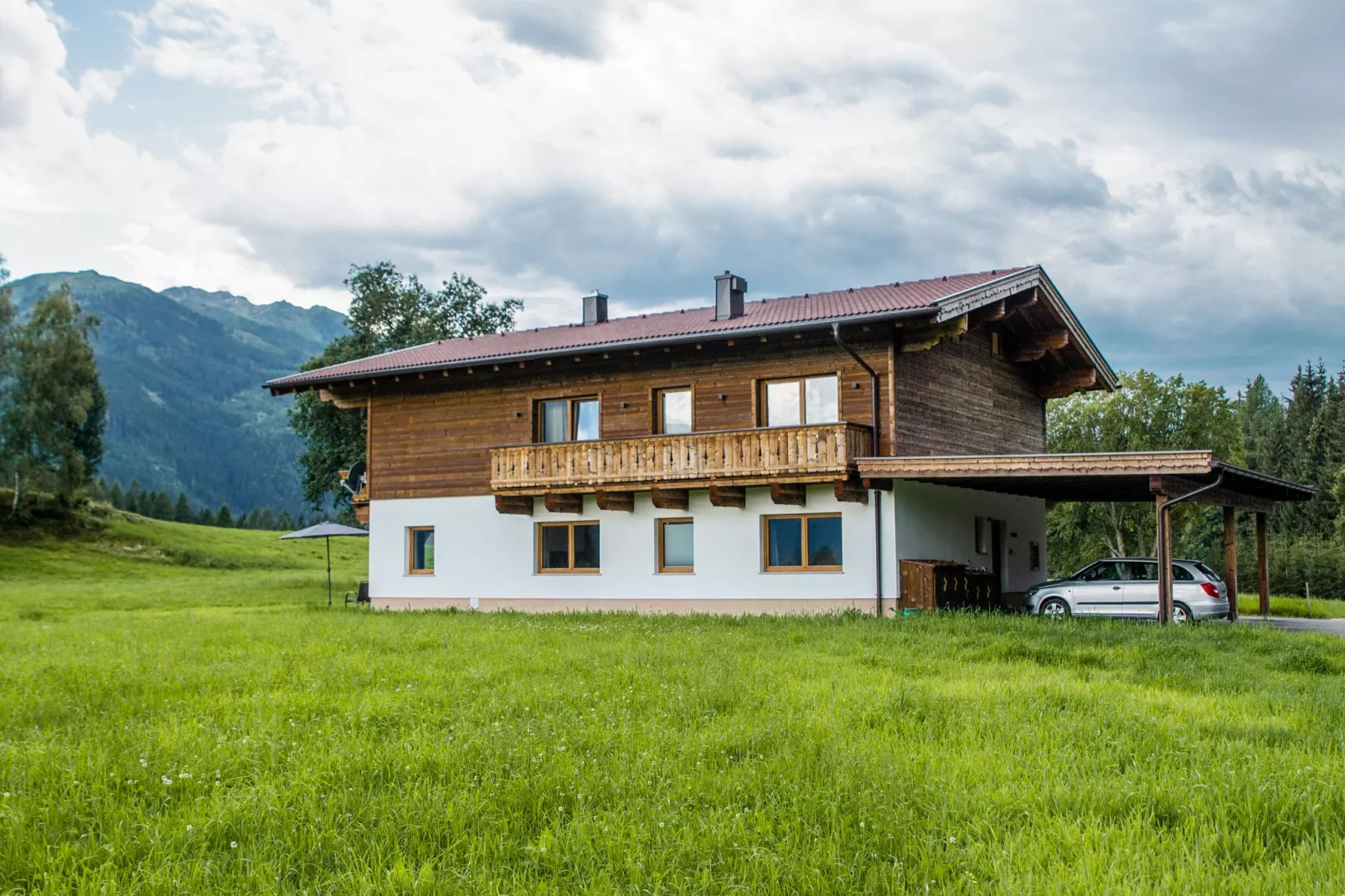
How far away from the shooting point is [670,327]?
82.0 feet

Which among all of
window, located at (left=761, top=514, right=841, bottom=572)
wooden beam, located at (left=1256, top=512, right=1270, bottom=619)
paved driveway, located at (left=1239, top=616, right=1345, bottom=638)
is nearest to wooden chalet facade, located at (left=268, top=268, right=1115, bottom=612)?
window, located at (left=761, top=514, right=841, bottom=572)

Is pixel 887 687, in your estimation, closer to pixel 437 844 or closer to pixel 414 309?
pixel 437 844

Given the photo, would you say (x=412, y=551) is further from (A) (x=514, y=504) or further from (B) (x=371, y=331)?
(B) (x=371, y=331)

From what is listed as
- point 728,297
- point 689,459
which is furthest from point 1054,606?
point 728,297

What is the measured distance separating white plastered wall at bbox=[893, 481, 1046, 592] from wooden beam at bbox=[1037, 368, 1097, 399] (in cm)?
269

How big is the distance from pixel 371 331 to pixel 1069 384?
25.8 metres

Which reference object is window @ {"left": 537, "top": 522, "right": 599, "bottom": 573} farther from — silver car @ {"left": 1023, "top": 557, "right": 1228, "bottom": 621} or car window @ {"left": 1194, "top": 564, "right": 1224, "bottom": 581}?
car window @ {"left": 1194, "top": 564, "right": 1224, "bottom": 581}

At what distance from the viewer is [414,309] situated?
141 ft

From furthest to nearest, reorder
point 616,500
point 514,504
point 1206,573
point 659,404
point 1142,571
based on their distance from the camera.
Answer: point 514,504 → point 659,404 → point 616,500 → point 1142,571 → point 1206,573

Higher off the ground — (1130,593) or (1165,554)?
(1165,554)

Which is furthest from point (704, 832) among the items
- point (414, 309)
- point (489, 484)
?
point (414, 309)

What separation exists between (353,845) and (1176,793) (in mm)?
4840

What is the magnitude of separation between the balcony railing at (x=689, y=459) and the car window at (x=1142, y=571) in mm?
5229

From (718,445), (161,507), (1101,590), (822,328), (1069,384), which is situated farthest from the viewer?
(161,507)
